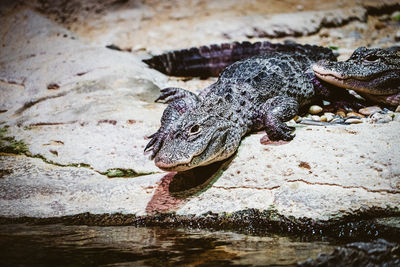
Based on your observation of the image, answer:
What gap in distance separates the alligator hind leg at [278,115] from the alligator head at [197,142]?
1.22 ft

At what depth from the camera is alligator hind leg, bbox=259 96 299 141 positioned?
361 cm

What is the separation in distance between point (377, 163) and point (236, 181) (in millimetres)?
1191

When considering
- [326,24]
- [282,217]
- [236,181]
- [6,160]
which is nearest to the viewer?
[282,217]

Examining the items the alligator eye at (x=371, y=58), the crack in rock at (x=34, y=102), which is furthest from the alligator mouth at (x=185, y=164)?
the crack in rock at (x=34, y=102)

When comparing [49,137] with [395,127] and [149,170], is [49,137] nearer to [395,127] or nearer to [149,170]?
Answer: [149,170]

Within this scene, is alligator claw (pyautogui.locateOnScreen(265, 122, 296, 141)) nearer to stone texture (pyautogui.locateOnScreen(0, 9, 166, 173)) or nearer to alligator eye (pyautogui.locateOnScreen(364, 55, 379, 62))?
stone texture (pyautogui.locateOnScreen(0, 9, 166, 173))

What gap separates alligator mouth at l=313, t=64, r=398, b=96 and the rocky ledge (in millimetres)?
484

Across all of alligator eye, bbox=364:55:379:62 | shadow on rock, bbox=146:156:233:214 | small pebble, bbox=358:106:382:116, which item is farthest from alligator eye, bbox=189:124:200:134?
alligator eye, bbox=364:55:379:62

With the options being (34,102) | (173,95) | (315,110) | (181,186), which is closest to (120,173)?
(181,186)

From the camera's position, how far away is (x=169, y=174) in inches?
137

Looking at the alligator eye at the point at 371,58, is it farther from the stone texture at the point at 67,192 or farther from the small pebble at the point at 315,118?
the stone texture at the point at 67,192

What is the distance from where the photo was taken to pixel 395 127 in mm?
3430

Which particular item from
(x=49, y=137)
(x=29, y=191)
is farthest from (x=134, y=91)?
(x=29, y=191)

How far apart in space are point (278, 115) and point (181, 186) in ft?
4.37
